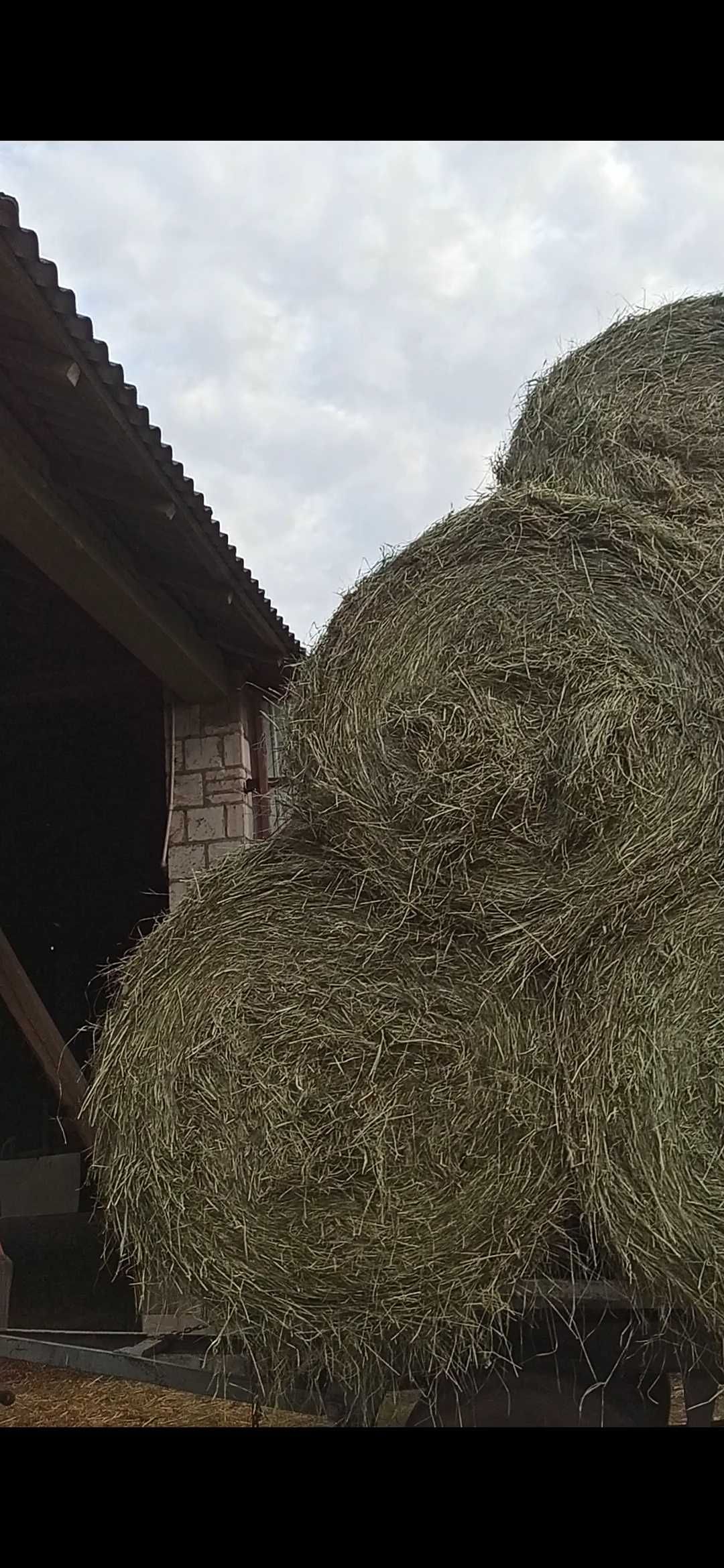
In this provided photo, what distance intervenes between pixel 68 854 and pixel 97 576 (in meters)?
4.44

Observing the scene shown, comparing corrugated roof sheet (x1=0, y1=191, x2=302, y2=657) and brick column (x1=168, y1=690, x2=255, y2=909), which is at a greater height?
corrugated roof sheet (x1=0, y1=191, x2=302, y2=657)

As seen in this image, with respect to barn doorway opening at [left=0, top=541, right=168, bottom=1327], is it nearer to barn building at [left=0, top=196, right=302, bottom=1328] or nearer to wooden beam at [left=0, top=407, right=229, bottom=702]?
barn building at [left=0, top=196, right=302, bottom=1328]

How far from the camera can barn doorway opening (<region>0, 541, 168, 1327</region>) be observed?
22.7ft

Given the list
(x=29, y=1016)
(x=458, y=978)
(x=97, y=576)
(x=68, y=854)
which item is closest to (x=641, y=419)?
(x=458, y=978)

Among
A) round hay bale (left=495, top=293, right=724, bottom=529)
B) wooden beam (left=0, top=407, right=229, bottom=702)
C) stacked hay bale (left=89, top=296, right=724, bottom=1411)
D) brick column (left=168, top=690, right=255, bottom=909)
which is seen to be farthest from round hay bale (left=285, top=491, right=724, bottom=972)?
brick column (left=168, top=690, right=255, bottom=909)

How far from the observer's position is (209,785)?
195 inches

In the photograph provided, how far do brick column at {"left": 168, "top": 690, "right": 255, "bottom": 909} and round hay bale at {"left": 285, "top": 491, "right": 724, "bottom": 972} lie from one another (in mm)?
2564

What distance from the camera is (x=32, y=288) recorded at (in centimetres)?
282

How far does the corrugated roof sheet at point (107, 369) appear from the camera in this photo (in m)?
2.68

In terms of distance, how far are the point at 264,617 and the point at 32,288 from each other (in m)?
2.30

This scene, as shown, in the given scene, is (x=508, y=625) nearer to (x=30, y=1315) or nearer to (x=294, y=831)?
(x=294, y=831)

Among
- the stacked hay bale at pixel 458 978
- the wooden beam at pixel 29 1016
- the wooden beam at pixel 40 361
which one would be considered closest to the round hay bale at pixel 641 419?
the stacked hay bale at pixel 458 978

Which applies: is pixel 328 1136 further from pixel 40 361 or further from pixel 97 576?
pixel 97 576
